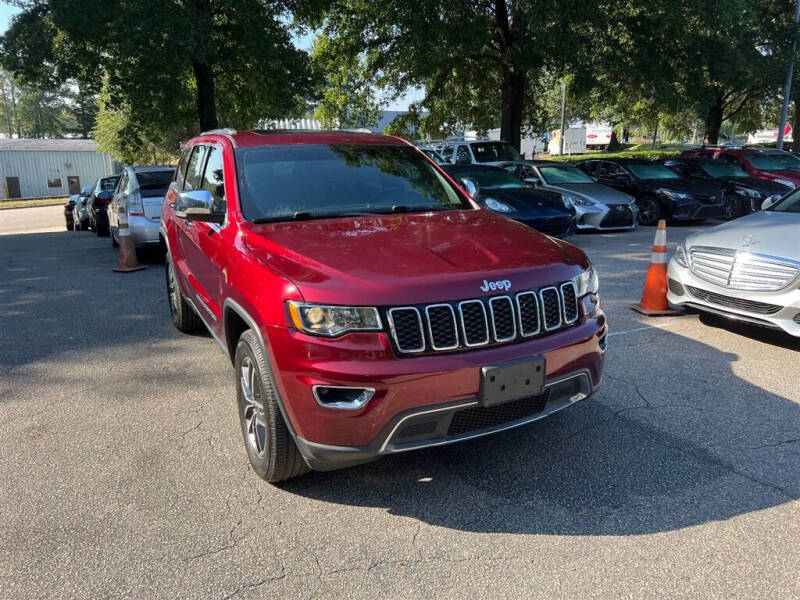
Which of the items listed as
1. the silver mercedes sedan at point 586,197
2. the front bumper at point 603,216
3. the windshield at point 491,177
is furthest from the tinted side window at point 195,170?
the front bumper at point 603,216

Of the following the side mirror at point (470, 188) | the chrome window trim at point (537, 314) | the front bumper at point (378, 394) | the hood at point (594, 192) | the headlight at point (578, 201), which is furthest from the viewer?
the hood at point (594, 192)

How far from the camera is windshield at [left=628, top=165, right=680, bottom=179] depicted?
14383 millimetres

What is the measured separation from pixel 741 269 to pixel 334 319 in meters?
4.19

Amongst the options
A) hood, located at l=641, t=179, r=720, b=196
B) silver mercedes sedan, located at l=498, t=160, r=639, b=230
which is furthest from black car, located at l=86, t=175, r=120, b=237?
hood, located at l=641, t=179, r=720, b=196

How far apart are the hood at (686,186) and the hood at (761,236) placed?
7666 mm

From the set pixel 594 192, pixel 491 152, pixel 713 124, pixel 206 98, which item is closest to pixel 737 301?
pixel 594 192

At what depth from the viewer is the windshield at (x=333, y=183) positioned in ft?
12.6

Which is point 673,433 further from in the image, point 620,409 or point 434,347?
point 434,347

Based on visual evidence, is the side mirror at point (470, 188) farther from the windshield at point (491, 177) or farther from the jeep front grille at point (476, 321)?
the windshield at point (491, 177)

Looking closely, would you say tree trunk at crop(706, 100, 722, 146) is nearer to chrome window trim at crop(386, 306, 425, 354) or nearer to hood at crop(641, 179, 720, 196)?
hood at crop(641, 179, 720, 196)

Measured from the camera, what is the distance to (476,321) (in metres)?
2.87

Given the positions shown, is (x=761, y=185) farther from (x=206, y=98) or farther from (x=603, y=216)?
(x=206, y=98)

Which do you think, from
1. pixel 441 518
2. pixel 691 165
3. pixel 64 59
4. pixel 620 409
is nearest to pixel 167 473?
pixel 441 518

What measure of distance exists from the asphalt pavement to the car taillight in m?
5.17
